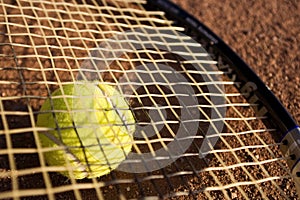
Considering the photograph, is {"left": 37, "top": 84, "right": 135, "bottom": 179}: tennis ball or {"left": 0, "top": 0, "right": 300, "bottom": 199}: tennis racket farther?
{"left": 0, "top": 0, "right": 300, "bottom": 199}: tennis racket

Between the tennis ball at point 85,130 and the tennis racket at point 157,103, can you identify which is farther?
the tennis racket at point 157,103

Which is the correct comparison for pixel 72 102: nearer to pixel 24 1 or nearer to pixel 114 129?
pixel 114 129

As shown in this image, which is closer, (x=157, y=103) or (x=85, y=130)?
(x=85, y=130)

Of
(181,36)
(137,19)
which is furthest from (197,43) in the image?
(137,19)
